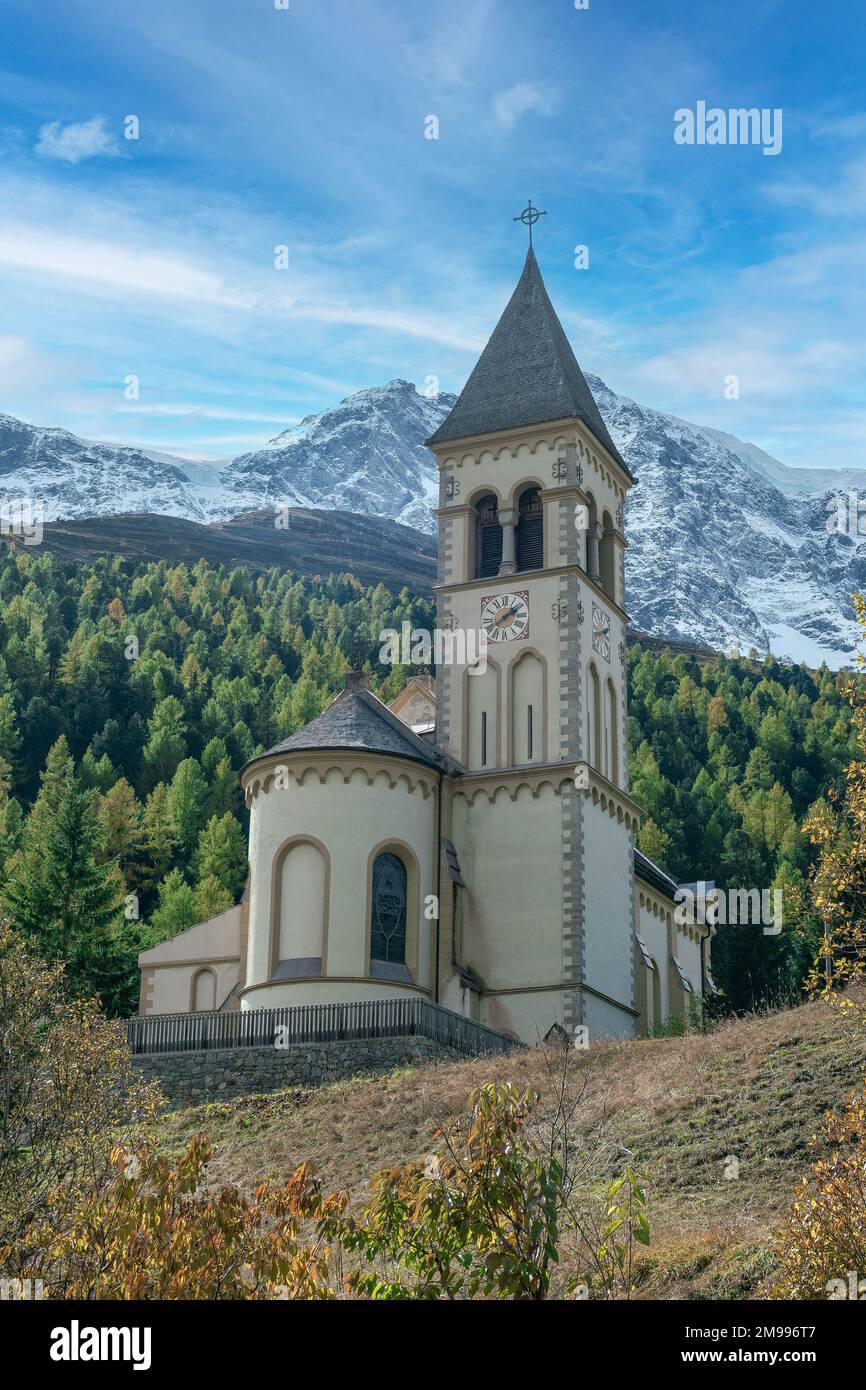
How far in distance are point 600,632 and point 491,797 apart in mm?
6454

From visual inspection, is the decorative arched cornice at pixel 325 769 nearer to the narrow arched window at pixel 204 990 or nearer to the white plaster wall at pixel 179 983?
the white plaster wall at pixel 179 983

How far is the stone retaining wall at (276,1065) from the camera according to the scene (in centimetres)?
3456

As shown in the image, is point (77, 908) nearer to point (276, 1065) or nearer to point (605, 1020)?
point (605, 1020)

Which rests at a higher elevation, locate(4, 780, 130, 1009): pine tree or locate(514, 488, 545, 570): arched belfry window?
locate(514, 488, 545, 570): arched belfry window

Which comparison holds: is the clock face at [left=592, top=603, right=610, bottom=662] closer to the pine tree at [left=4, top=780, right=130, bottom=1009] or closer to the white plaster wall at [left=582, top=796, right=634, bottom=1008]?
the white plaster wall at [left=582, top=796, right=634, bottom=1008]

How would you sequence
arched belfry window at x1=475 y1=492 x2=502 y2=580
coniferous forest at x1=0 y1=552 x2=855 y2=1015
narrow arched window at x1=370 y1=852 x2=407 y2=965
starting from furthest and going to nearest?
coniferous forest at x1=0 y1=552 x2=855 y2=1015 → arched belfry window at x1=475 y1=492 x2=502 y2=580 → narrow arched window at x1=370 y1=852 x2=407 y2=965

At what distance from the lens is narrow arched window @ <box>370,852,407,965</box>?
40000 mm

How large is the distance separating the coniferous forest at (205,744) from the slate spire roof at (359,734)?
1476 cm

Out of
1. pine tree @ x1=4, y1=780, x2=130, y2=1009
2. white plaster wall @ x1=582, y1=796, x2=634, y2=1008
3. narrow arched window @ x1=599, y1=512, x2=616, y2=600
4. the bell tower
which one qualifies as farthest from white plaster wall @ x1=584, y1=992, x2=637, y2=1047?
pine tree @ x1=4, y1=780, x2=130, y2=1009

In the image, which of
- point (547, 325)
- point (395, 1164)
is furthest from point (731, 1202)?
point (547, 325)

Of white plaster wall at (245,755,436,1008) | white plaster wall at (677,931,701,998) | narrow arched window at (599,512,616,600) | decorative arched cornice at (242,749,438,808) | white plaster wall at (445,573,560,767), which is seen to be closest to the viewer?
white plaster wall at (245,755,436,1008)

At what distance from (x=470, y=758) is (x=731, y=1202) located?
23.6 m

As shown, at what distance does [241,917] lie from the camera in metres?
44.5

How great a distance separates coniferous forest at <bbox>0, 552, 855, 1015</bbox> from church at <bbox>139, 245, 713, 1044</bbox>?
1356 cm
